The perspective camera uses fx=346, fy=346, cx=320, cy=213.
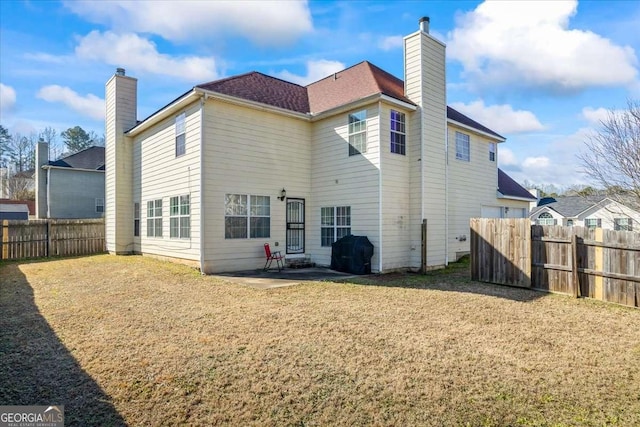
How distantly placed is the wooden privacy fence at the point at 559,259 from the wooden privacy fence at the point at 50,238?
16.4 m

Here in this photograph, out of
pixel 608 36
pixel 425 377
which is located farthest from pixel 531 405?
pixel 608 36

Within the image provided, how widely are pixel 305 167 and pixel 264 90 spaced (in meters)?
3.13

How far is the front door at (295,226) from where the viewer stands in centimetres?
1245

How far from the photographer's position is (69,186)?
23250 mm

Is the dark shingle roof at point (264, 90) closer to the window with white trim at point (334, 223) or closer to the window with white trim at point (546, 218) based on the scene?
the window with white trim at point (334, 223)

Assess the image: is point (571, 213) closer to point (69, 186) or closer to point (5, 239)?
point (5, 239)

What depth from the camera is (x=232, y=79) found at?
11930mm

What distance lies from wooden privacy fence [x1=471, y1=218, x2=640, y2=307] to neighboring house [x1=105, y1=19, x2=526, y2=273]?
2339mm

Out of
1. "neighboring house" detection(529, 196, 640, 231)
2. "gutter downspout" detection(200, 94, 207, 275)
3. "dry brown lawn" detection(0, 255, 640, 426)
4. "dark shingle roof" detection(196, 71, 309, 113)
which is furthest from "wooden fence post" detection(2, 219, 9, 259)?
"neighboring house" detection(529, 196, 640, 231)

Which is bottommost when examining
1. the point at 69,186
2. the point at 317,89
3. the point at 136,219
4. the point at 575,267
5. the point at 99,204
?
the point at 575,267

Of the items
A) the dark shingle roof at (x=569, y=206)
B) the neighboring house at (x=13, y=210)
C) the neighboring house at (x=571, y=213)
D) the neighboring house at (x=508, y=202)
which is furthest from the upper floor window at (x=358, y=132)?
the neighboring house at (x=13, y=210)

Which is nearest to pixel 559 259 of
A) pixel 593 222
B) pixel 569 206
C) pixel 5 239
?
pixel 5 239

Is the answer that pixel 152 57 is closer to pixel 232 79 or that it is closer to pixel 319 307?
pixel 232 79

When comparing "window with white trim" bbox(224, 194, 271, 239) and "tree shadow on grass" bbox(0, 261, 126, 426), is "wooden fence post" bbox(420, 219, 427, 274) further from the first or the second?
"tree shadow on grass" bbox(0, 261, 126, 426)
